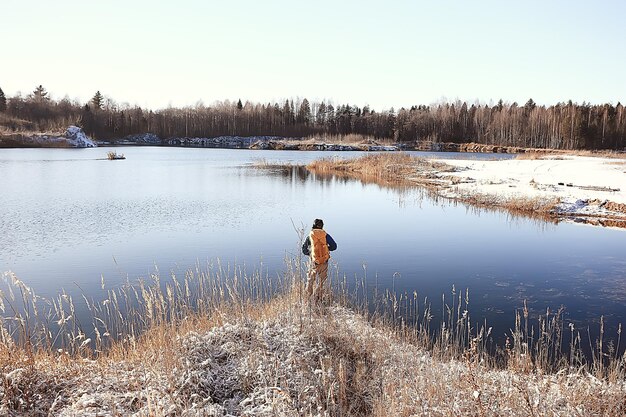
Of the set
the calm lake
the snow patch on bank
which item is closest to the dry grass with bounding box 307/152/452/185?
the calm lake

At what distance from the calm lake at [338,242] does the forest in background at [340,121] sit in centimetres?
7151

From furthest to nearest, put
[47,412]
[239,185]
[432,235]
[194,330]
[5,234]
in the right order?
[239,185] → [432,235] → [5,234] → [194,330] → [47,412]

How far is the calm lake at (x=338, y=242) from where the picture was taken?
34.0 ft

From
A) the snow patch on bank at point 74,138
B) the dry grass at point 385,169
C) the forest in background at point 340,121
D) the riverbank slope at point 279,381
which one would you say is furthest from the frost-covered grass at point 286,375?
the forest in background at point 340,121

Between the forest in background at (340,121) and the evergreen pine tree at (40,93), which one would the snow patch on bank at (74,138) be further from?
the evergreen pine tree at (40,93)

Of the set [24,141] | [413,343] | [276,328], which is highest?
[24,141]

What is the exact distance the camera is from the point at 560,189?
2428 cm

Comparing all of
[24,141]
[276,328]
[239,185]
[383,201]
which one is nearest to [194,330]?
[276,328]

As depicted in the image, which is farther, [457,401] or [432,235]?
[432,235]

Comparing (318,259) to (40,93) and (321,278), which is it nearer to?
(321,278)

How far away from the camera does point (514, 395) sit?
4773mm

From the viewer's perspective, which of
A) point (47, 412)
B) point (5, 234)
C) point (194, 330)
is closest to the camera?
point (47, 412)

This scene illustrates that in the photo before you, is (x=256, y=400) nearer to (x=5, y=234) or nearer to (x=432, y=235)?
(x=432, y=235)

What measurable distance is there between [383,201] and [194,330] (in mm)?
18154
